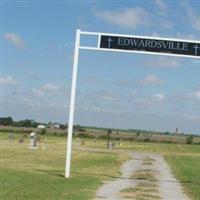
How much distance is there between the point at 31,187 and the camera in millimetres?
17328

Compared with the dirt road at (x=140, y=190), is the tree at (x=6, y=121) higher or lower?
lower

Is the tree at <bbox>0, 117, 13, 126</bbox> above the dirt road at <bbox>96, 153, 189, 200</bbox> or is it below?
below

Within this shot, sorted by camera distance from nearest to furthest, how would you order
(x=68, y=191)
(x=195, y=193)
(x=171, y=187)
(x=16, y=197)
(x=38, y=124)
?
1. (x=16, y=197)
2. (x=68, y=191)
3. (x=195, y=193)
4. (x=171, y=187)
5. (x=38, y=124)

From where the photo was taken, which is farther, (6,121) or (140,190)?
(6,121)

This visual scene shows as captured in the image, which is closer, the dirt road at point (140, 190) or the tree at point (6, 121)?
the dirt road at point (140, 190)

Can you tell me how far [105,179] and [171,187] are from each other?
2867mm

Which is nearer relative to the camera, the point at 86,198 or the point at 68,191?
the point at 86,198

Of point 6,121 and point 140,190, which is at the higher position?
point 140,190

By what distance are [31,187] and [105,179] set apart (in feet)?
16.2

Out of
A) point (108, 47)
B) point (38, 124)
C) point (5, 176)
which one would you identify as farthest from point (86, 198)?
point (38, 124)

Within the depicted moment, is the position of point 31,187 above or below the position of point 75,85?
below

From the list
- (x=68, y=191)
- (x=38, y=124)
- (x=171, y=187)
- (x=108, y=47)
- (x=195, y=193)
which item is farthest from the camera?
(x=38, y=124)

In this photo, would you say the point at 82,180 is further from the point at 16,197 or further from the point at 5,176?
the point at 16,197

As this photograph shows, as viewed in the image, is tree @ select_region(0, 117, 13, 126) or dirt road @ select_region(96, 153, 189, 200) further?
tree @ select_region(0, 117, 13, 126)
